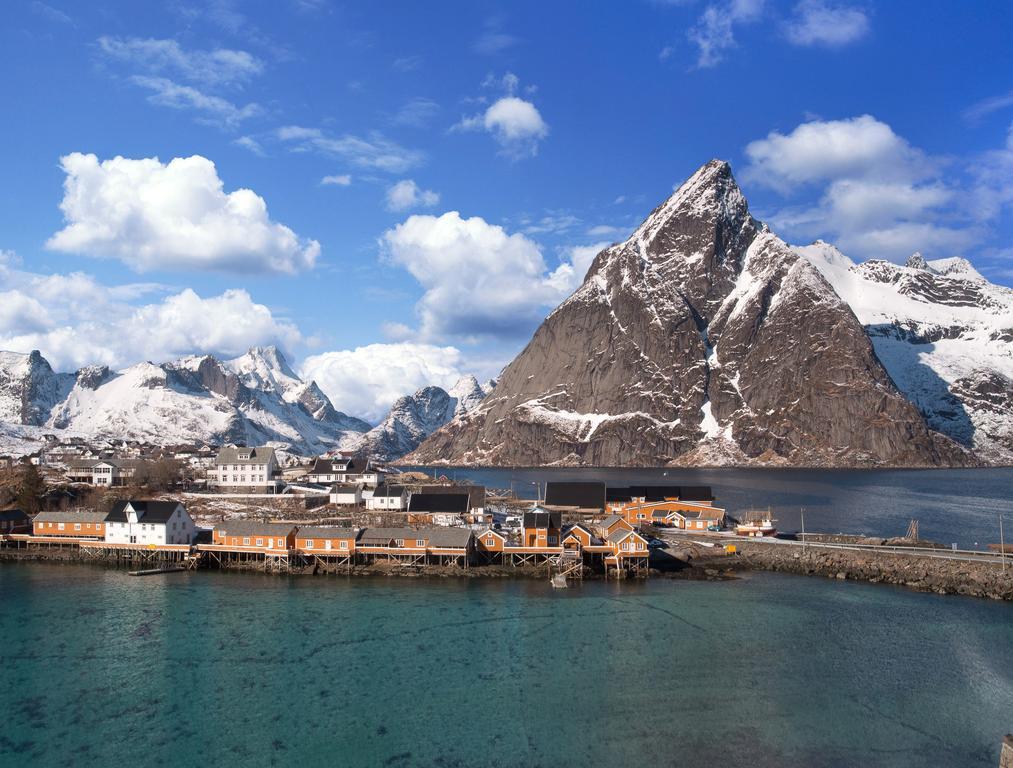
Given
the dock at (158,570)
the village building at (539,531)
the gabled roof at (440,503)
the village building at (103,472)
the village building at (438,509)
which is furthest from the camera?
the village building at (103,472)

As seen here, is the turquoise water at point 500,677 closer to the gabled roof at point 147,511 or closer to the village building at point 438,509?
the gabled roof at point 147,511

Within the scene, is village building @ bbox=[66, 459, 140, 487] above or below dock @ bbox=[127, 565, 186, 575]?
above

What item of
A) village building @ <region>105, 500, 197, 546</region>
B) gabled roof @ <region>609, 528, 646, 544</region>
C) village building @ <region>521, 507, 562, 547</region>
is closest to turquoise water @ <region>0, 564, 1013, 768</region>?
gabled roof @ <region>609, 528, 646, 544</region>

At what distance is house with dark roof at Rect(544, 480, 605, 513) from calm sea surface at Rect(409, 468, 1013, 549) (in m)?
22.5

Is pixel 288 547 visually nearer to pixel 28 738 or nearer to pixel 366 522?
pixel 366 522

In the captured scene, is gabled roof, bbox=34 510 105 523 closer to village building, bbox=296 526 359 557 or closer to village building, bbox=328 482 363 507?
village building, bbox=296 526 359 557

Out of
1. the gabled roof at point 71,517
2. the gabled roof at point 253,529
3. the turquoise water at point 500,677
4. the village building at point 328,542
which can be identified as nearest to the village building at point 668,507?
the turquoise water at point 500,677

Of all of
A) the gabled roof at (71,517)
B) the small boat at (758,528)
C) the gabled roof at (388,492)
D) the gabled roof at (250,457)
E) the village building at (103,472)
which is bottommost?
the small boat at (758,528)

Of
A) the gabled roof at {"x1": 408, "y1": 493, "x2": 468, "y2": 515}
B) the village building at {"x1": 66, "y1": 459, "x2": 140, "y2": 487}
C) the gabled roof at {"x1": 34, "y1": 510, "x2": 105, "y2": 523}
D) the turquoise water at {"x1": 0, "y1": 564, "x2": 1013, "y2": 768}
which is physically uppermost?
the village building at {"x1": 66, "y1": 459, "x2": 140, "y2": 487}

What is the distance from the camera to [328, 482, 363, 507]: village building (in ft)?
323

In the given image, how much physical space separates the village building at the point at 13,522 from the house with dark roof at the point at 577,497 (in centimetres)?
5741

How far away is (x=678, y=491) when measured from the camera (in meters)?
99.6

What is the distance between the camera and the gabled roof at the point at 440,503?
87312 millimetres

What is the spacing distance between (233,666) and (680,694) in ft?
76.1
